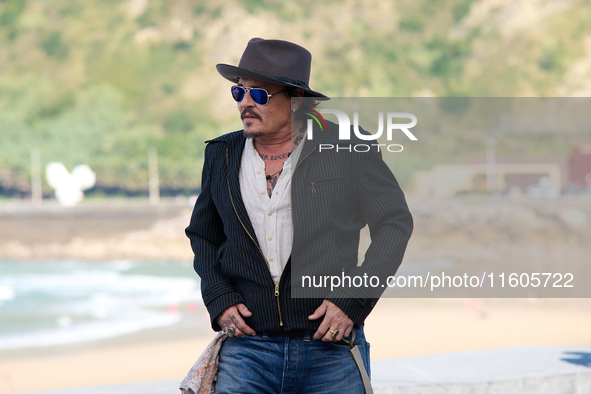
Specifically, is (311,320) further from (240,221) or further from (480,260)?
(480,260)

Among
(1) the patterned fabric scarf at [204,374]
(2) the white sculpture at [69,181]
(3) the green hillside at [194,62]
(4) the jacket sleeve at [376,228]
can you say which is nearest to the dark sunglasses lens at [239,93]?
(4) the jacket sleeve at [376,228]

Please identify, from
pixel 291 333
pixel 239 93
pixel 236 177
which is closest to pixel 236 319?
pixel 291 333

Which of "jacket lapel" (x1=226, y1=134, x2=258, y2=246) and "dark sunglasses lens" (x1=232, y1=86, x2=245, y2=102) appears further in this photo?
"dark sunglasses lens" (x1=232, y1=86, x2=245, y2=102)

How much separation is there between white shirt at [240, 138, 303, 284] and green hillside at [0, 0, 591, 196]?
55.5m

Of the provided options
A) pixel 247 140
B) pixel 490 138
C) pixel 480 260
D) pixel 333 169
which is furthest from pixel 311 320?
pixel 490 138

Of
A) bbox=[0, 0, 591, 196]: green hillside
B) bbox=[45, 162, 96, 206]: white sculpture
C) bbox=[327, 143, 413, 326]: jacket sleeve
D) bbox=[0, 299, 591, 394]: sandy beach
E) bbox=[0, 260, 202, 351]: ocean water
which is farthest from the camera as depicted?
bbox=[0, 0, 591, 196]: green hillside

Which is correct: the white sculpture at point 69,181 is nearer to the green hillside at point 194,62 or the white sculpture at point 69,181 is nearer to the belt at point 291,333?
the green hillside at point 194,62

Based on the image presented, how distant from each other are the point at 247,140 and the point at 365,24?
241 feet

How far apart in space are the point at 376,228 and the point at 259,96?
1.62 ft

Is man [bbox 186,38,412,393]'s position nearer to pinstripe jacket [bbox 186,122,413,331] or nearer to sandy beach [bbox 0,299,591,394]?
pinstripe jacket [bbox 186,122,413,331]

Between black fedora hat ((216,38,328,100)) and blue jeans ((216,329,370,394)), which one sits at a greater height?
black fedora hat ((216,38,328,100))

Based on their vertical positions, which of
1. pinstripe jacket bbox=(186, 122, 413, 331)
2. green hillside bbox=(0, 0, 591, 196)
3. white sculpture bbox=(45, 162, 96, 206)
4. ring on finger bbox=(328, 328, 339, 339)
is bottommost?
ring on finger bbox=(328, 328, 339, 339)

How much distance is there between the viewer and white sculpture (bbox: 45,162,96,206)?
2239 inches

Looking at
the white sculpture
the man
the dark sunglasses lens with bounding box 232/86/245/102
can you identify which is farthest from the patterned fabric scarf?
the white sculpture
